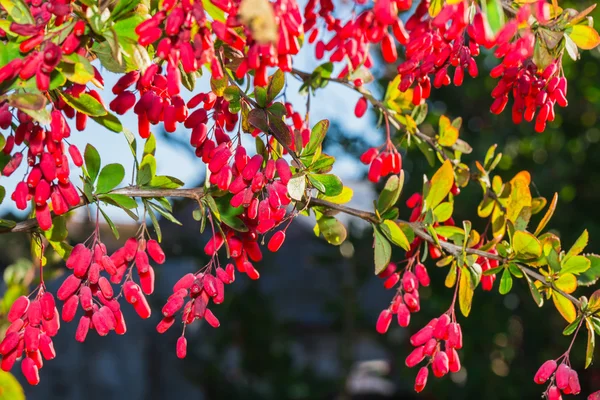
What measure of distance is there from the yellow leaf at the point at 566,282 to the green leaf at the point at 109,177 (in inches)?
26.7

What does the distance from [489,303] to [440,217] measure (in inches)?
135

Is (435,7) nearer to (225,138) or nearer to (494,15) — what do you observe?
(494,15)

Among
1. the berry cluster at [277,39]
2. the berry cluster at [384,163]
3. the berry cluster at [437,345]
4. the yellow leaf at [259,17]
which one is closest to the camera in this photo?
the yellow leaf at [259,17]

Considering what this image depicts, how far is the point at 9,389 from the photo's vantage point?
1.45 m

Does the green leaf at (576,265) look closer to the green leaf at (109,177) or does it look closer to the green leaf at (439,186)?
the green leaf at (439,186)

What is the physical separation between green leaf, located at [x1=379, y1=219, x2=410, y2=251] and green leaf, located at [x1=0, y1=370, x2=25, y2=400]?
85cm

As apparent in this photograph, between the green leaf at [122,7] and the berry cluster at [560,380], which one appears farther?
the berry cluster at [560,380]

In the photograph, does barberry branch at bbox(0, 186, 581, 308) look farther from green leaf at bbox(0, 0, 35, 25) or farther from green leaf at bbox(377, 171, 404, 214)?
green leaf at bbox(0, 0, 35, 25)

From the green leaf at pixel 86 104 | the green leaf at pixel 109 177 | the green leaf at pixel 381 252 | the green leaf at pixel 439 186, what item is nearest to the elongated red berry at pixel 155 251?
the green leaf at pixel 109 177

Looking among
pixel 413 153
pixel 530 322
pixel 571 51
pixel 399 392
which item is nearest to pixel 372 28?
pixel 571 51

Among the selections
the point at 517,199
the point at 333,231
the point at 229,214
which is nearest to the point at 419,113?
the point at 517,199

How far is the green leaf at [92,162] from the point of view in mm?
1064

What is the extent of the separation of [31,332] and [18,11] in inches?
17.1

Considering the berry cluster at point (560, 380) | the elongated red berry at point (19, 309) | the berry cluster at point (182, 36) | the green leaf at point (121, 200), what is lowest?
the berry cluster at point (560, 380)
